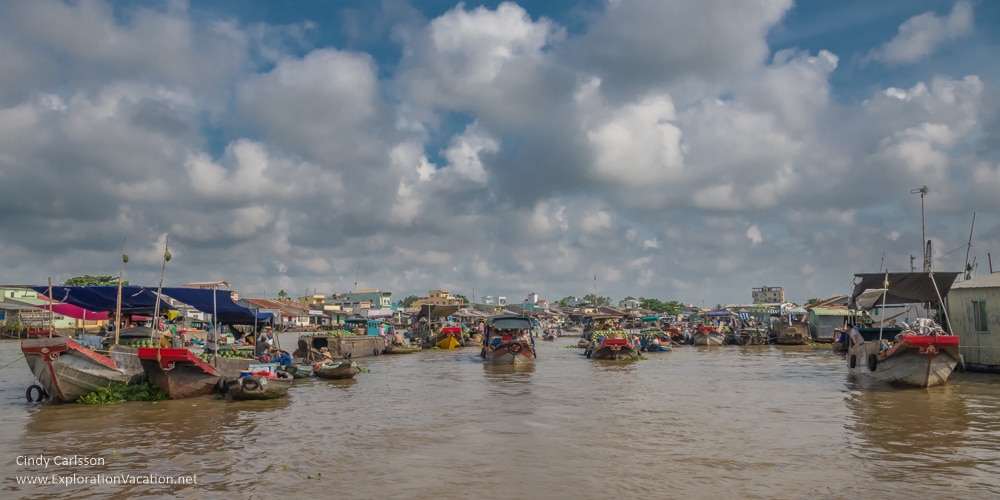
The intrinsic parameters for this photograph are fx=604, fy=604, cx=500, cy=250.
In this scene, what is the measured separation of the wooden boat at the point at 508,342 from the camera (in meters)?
28.5

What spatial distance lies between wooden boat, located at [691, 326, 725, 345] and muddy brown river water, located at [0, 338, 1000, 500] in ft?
93.3

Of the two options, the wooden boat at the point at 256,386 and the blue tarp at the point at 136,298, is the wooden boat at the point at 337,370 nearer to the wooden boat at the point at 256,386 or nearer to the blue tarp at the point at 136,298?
the blue tarp at the point at 136,298

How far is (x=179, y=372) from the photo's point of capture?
53.1 ft

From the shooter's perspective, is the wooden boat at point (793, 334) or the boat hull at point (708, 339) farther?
the boat hull at point (708, 339)

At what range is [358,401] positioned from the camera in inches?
663

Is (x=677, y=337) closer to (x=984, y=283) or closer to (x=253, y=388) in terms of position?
(x=984, y=283)

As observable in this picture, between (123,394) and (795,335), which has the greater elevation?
(123,394)

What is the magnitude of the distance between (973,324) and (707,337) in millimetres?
28065

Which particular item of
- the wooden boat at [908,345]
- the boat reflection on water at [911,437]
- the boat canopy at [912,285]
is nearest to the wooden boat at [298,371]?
the boat reflection on water at [911,437]

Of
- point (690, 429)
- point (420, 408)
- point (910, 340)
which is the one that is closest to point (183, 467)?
point (420, 408)

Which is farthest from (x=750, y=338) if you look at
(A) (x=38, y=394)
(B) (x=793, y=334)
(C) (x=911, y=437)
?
(A) (x=38, y=394)

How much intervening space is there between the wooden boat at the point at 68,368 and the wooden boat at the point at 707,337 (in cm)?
4113

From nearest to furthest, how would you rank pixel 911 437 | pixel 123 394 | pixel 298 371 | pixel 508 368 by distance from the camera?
pixel 911 437 < pixel 123 394 < pixel 298 371 < pixel 508 368

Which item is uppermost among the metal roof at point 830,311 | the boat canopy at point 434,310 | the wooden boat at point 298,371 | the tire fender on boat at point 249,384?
the boat canopy at point 434,310
